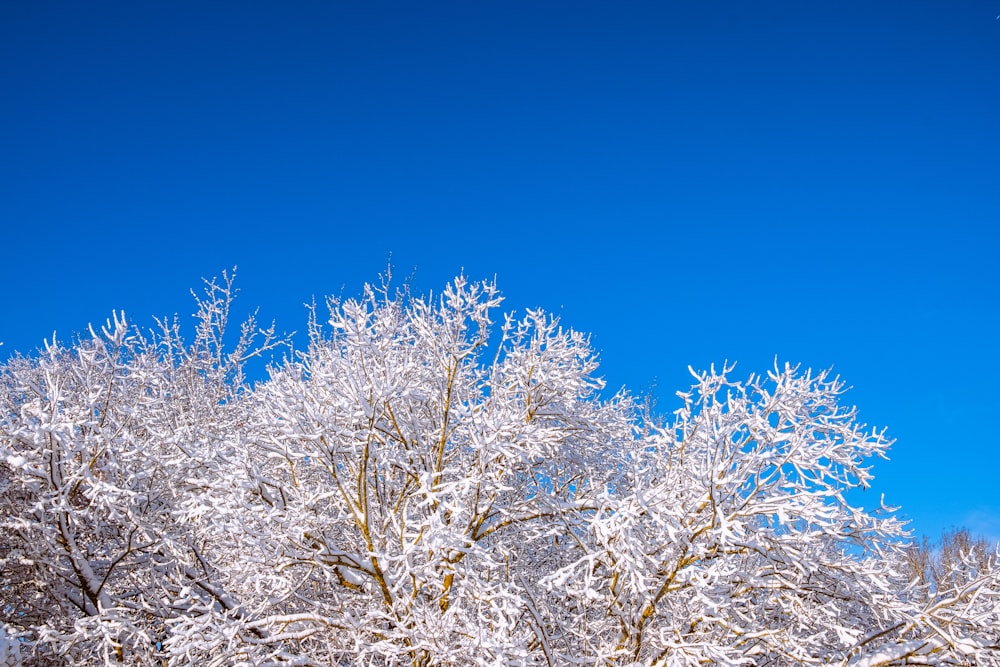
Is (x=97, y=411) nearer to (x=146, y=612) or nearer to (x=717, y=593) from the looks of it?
(x=146, y=612)

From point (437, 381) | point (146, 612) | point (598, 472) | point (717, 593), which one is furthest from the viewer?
point (598, 472)

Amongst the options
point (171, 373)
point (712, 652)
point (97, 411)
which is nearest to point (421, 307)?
point (97, 411)

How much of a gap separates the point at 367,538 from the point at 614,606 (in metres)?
2.13

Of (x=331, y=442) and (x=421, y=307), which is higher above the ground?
(x=421, y=307)

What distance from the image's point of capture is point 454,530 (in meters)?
5.14

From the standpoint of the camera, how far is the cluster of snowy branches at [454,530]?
17.9 ft

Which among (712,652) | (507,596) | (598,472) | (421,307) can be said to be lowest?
(712,652)

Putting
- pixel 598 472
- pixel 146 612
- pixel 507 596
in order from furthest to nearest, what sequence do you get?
pixel 598 472, pixel 146 612, pixel 507 596

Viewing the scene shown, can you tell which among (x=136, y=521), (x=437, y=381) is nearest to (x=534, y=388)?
(x=437, y=381)

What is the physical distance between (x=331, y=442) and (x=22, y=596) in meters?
4.05

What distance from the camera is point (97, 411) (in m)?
7.45

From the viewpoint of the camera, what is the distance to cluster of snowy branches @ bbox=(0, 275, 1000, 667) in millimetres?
5453

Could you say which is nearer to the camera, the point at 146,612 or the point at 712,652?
the point at 712,652

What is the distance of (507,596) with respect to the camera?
5297 mm
